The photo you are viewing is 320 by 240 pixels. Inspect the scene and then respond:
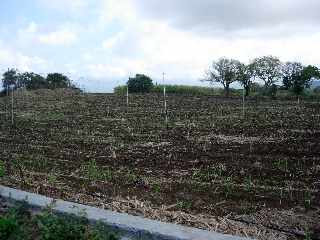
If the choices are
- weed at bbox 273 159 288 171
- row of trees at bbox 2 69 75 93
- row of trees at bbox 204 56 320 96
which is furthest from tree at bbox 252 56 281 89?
weed at bbox 273 159 288 171

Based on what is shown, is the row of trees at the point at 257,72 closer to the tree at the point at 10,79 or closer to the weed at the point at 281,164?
the tree at the point at 10,79

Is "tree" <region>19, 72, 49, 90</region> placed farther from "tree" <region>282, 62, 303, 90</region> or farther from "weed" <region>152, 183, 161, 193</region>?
"weed" <region>152, 183, 161, 193</region>

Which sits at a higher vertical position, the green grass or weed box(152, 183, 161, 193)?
the green grass

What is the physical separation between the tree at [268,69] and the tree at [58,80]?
15.2 metres

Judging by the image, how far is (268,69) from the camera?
42125 mm

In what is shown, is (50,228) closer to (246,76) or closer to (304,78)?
(304,78)

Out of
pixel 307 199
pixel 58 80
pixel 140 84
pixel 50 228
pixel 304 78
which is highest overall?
pixel 304 78

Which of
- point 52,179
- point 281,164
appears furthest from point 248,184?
point 52,179

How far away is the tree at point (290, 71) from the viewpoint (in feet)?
130

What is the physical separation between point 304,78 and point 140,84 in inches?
470

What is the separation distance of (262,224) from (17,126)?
12908 mm

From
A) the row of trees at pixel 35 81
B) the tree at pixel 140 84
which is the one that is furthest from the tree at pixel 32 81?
the tree at pixel 140 84

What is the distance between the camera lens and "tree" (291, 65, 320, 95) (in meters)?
37.2

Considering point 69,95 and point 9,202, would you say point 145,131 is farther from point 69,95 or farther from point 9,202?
point 69,95
